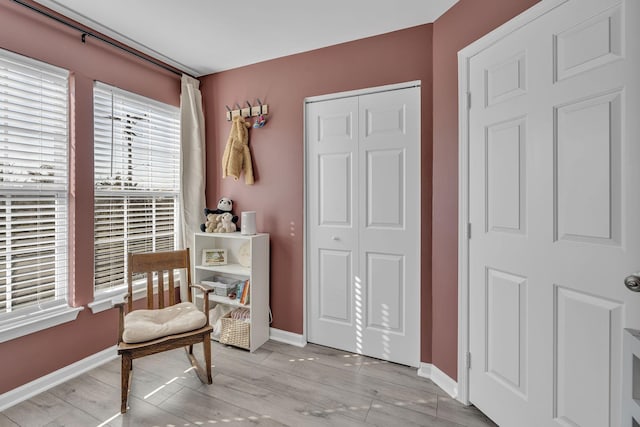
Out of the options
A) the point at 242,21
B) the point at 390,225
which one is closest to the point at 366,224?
the point at 390,225

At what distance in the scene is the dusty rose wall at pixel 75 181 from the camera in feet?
6.06

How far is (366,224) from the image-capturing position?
2.40 m

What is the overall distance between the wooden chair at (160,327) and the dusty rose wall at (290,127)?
2.52 feet

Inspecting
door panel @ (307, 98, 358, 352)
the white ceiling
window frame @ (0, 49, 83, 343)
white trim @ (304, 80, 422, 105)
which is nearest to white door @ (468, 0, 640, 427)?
white trim @ (304, 80, 422, 105)

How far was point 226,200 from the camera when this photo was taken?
9.38 ft

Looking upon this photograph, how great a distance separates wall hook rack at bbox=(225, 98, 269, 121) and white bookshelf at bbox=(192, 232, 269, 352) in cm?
111

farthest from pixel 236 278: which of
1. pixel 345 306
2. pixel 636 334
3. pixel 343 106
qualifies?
pixel 636 334

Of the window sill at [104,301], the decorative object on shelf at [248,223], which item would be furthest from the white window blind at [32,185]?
the decorative object on shelf at [248,223]

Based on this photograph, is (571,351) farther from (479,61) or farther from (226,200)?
(226,200)

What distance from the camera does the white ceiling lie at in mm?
1954

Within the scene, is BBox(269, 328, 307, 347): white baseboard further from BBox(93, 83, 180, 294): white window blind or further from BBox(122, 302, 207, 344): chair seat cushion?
BBox(93, 83, 180, 294): white window blind

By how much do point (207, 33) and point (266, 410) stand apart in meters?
2.67

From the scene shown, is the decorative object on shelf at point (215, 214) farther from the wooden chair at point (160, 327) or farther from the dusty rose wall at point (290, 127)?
the wooden chair at point (160, 327)

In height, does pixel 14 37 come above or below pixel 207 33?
below
